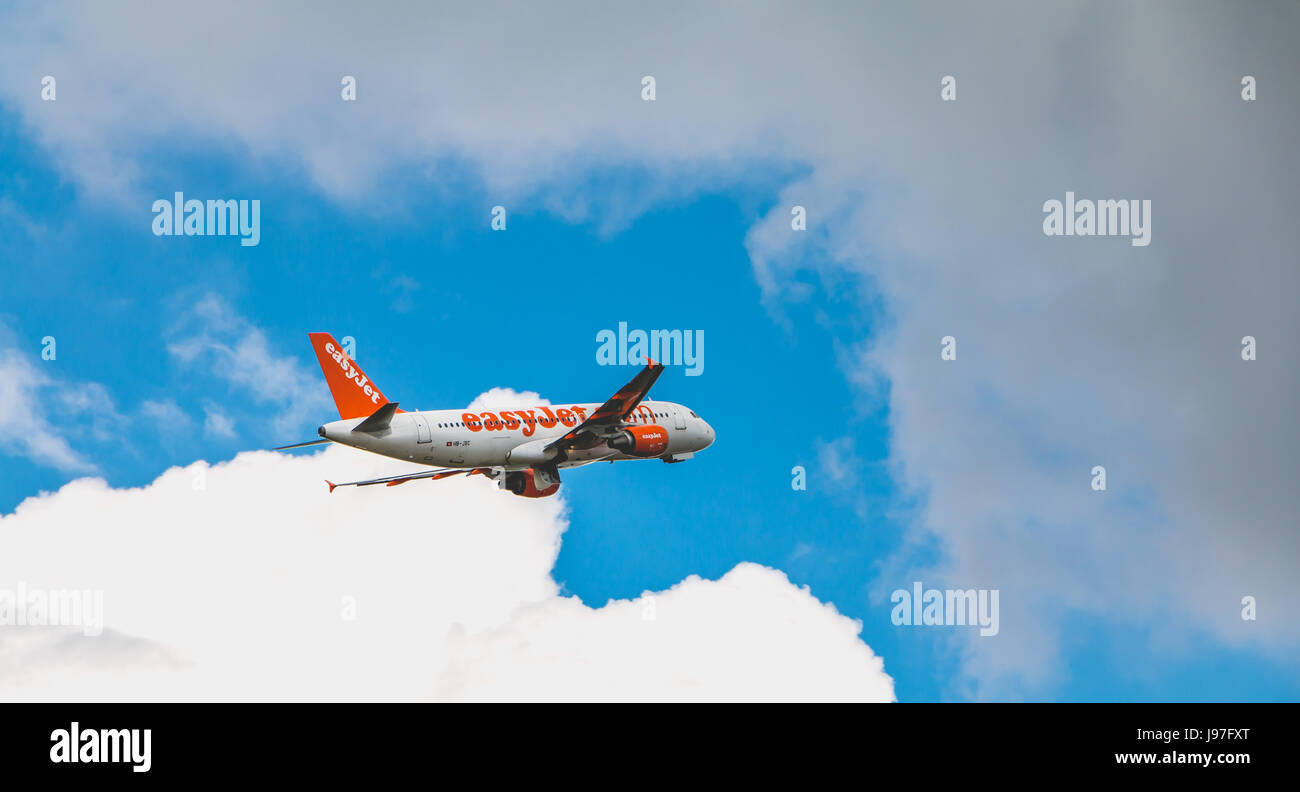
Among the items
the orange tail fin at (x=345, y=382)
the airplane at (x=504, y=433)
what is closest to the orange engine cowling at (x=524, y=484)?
the airplane at (x=504, y=433)

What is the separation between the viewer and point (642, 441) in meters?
100

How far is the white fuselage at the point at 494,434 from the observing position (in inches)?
3600

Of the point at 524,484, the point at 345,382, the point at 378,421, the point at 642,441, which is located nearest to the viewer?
the point at 378,421

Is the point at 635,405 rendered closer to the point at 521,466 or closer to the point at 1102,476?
the point at 521,466

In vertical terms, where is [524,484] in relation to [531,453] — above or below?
below

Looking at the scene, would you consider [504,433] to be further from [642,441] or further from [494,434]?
[642,441]

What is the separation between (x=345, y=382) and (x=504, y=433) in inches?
355

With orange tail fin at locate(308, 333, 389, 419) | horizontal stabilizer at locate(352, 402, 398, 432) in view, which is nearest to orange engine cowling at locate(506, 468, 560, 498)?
orange tail fin at locate(308, 333, 389, 419)

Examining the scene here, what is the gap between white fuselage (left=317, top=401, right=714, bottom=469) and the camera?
91438 mm

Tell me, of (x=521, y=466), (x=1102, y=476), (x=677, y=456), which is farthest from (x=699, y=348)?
(x=1102, y=476)

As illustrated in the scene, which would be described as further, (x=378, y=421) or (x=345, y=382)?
(x=345, y=382)

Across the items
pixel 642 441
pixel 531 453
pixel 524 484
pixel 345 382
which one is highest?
pixel 345 382

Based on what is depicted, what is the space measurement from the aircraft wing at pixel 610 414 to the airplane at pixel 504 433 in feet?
0.18

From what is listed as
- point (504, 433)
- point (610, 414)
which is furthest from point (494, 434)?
point (610, 414)
